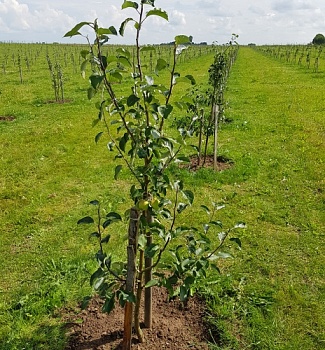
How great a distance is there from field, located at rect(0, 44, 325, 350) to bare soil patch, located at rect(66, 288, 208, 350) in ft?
0.44

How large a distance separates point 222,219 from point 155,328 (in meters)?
2.64

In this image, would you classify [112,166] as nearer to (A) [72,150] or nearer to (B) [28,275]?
(A) [72,150]

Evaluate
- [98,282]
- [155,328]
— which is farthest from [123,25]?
[155,328]

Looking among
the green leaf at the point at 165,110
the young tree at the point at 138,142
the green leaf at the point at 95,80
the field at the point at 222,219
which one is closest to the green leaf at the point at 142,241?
the young tree at the point at 138,142

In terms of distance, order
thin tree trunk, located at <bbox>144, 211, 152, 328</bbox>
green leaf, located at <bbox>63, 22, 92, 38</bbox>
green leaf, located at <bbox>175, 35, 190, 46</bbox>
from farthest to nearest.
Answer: thin tree trunk, located at <bbox>144, 211, 152, 328</bbox> < green leaf, located at <bbox>175, 35, 190, 46</bbox> < green leaf, located at <bbox>63, 22, 92, 38</bbox>

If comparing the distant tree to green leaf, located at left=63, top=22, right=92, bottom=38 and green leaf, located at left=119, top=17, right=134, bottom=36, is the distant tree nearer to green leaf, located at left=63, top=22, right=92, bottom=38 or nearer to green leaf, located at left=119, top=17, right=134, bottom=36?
green leaf, located at left=119, top=17, right=134, bottom=36

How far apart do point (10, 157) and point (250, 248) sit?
6.18 m

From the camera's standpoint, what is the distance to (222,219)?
559 centimetres

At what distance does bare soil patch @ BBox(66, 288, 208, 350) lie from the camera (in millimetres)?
3098

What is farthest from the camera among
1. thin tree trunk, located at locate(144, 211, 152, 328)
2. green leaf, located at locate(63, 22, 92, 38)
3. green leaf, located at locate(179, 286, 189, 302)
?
thin tree trunk, located at locate(144, 211, 152, 328)

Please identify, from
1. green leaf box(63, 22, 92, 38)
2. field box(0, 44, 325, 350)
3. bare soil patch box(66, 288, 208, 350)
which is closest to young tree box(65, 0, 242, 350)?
green leaf box(63, 22, 92, 38)

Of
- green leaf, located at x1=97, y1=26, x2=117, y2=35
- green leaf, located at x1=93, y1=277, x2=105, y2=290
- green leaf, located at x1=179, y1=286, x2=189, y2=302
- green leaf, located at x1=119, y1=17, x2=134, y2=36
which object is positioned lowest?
green leaf, located at x1=179, y1=286, x2=189, y2=302

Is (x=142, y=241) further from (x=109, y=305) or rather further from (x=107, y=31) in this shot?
(x=107, y=31)

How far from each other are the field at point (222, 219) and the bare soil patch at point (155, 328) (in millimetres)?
133
